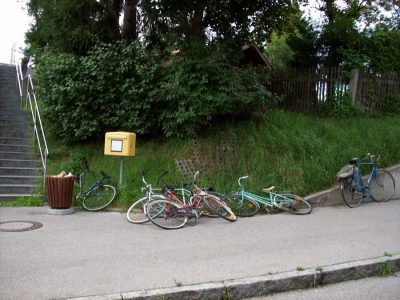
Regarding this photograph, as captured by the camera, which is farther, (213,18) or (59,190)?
(213,18)

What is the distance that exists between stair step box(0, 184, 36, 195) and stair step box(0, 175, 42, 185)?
213 millimetres

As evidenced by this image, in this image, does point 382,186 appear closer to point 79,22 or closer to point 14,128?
point 79,22

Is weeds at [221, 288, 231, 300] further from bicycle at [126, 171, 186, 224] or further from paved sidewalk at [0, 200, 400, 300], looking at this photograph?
bicycle at [126, 171, 186, 224]

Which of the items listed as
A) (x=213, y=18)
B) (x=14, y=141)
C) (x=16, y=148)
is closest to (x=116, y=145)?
(x=16, y=148)

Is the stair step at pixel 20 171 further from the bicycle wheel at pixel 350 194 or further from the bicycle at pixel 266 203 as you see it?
the bicycle wheel at pixel 350 194

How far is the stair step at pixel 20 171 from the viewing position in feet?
32.9

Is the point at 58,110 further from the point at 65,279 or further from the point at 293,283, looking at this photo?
the point at 293,283

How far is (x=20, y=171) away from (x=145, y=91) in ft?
11.8

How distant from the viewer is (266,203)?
336 inches

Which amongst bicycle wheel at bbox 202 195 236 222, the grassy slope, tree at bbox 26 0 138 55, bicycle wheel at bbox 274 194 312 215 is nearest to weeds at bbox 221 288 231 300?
bicycle wheel at bbox 202 195 236 222

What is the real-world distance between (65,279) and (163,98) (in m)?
6.28

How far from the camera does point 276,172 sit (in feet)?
31.2

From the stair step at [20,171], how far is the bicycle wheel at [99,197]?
2.25 m

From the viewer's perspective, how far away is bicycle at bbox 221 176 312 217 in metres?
8.34
